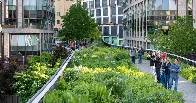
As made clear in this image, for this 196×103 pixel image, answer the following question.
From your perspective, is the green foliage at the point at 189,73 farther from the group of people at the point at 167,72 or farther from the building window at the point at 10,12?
the building window at the point at 10,12

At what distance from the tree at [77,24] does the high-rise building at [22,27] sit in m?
9.60

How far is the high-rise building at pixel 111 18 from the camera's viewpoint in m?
131

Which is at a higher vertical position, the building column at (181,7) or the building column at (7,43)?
the building column at (181,7)

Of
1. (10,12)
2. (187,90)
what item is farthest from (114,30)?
(187,90)

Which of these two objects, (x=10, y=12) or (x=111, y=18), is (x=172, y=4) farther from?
(x=111, y=18)

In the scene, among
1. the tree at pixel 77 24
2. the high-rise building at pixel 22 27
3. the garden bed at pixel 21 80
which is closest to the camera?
the garden bed at pixel 21 80

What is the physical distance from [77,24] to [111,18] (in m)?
66.4

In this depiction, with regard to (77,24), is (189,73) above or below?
below

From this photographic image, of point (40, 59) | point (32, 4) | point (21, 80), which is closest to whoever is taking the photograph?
point (21, 80)

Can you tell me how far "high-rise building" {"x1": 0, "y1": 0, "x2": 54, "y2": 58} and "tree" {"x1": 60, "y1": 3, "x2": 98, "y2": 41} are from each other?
9601 millimetres

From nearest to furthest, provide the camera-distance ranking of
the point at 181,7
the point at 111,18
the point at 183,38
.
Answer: the point at 183,38 < the point at 181,7 < the point at 111,18

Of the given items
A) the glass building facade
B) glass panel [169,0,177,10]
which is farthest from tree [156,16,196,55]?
the glass building facade

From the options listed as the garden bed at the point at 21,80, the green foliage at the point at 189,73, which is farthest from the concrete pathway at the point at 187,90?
the garden bed at the point at 21,80

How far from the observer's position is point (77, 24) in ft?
224
